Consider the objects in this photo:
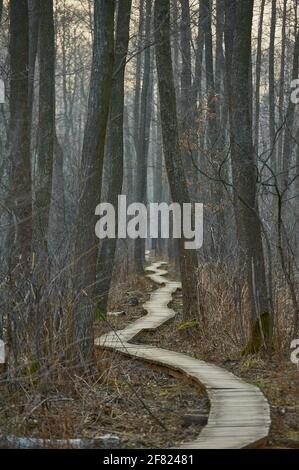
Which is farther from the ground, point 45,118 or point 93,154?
point 45,118

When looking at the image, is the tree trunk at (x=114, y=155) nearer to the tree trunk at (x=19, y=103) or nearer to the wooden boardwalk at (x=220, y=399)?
the wooden boardwalk at (x=220, y=399)

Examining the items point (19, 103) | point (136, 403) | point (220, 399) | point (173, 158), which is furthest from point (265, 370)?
point (19, 103)

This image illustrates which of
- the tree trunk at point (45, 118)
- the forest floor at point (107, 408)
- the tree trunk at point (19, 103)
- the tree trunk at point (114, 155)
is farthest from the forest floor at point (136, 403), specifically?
the tree trunk at point (114, 155)

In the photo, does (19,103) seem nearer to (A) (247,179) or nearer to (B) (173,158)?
(B) (173,158)

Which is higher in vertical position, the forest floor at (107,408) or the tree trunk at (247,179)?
the tree trunk at (247,179)

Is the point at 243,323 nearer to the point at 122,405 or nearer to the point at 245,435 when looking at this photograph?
the point at 122,405

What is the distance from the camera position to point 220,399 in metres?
7.09

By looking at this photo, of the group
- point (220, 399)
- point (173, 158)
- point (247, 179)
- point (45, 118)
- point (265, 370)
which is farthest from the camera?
point (45, 118)

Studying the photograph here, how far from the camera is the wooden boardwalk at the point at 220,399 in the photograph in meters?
5.75

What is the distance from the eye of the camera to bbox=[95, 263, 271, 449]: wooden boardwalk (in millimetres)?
5754

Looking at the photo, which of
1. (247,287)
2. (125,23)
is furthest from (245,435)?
(125,23)

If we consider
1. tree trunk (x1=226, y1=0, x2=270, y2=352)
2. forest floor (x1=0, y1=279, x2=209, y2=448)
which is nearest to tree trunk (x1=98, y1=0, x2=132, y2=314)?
tree trunk (x1=226, y1=0, x2=270, y2=352)

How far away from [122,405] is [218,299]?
3679 millimetres
